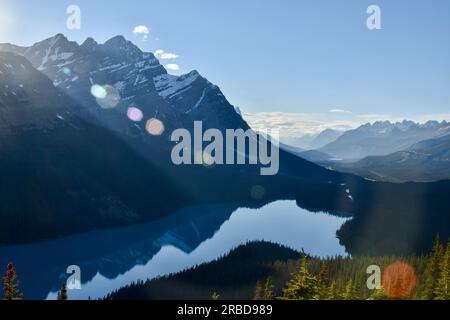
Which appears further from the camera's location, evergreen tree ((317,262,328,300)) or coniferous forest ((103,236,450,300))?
coniferous forest ((103,236,450,300))

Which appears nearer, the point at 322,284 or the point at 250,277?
the point at 322,284

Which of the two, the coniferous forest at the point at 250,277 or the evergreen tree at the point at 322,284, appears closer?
the evergreen tree at the point at 322,284

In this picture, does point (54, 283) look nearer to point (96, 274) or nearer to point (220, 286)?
point (96, 274)

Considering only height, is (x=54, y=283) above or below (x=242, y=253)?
below

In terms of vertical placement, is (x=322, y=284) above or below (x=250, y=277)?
above

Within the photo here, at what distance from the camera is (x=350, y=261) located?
146625 millimetres
